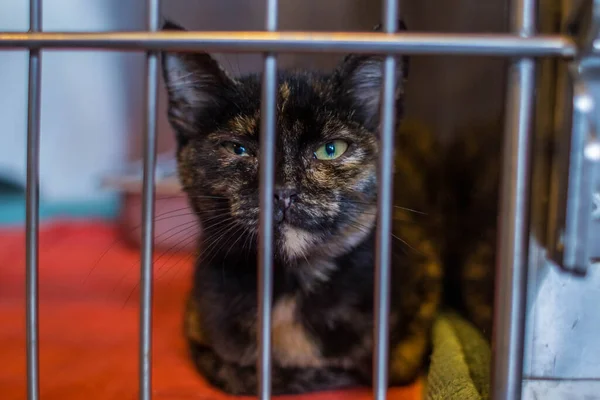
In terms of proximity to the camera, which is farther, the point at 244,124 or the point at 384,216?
the point at 244,124

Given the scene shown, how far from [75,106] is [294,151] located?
1003 millimetres

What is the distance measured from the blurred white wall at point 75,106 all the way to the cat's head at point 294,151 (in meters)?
0.68

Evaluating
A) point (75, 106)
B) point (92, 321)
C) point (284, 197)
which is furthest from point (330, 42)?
point (75, 106)

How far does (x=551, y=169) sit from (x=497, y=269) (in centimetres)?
11

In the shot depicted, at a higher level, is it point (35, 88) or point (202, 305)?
point (35, 88)

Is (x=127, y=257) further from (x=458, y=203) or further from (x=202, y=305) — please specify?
(x=458, y=203)

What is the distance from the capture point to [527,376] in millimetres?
556

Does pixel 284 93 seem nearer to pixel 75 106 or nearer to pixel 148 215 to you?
pixel 148 215

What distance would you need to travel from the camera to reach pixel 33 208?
55 centimetres

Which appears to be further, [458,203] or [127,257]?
[127,257]

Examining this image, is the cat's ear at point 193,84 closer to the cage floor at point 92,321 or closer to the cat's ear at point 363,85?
the cat's ear at point 363,85

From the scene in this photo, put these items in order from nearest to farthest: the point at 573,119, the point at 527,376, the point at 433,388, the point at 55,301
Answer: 1. the point at 573,119
2. the point at 527,376
3. the point at 433,388
4. the point at 55,301

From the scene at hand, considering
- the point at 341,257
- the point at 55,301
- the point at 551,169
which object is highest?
the point at 551,169

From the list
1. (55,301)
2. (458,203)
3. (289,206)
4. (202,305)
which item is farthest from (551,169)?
(55,301)
